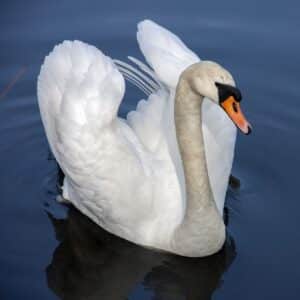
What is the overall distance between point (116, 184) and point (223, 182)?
2.50ft

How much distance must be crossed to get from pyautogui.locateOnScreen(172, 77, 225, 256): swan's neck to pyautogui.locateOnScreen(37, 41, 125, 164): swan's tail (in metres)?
0.47

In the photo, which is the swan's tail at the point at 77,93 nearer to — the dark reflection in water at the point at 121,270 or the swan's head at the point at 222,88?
the dark reflection in water at the point at 121,270

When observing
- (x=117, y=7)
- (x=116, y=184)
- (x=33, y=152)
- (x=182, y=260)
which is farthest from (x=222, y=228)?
(x=117, y=7)

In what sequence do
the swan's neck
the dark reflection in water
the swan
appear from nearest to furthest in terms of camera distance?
the swan's neck → the swan → the dark reflection in water

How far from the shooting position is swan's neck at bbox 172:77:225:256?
468 cm

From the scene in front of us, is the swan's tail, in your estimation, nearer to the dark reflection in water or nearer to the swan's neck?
the swan's neck

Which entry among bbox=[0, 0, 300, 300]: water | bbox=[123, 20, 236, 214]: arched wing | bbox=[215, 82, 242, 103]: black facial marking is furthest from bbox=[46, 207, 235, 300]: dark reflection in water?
bbox=[215, 82, 242, 103]: black facial marking

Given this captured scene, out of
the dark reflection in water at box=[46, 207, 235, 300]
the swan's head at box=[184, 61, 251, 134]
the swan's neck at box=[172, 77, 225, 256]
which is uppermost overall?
the swan's head at box=[184, 61, 251, 134]

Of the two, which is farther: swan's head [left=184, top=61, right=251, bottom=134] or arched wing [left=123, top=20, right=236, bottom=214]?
arched wing [left=123, top=20, right=236, bottom=214]

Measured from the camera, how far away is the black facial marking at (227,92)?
428cm

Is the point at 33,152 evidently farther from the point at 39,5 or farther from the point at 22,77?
the point at 39,5

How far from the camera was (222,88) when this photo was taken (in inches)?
170

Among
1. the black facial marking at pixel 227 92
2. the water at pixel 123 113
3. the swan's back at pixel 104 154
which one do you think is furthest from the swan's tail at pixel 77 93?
the black facial marking at pixel 227 92

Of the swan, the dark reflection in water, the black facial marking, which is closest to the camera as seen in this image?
the black facial marking
